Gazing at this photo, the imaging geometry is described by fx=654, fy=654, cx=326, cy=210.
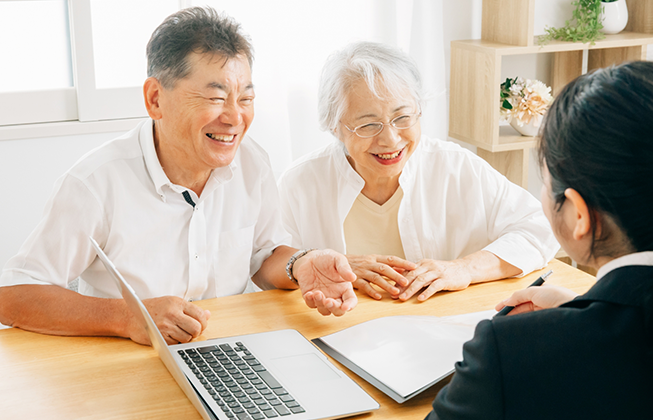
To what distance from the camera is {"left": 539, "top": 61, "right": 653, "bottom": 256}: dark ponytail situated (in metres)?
0.74

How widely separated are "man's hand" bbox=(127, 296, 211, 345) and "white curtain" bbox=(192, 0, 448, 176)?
1.54 m

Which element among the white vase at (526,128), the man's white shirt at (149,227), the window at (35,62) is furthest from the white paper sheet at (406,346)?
the window at (35,62)

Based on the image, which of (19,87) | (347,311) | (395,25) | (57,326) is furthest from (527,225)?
(19,87)

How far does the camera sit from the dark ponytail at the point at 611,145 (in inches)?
29.3

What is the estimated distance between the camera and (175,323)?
127cm

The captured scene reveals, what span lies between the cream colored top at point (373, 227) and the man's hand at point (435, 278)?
1.39ft

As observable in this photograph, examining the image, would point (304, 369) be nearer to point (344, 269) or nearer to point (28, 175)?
point (344, 269)

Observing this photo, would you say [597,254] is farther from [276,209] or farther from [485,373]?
[276,209]

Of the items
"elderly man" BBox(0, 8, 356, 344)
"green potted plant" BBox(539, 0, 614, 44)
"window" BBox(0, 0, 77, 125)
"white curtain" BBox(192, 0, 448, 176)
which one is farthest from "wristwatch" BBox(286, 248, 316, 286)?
"green potted plant" BBox(539, 0, 614, 44)

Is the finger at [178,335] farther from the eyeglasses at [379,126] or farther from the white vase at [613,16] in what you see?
the white vase at [613,16]

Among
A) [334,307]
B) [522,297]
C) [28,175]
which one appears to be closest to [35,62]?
[28,175]

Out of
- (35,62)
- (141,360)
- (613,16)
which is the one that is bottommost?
(141,360)

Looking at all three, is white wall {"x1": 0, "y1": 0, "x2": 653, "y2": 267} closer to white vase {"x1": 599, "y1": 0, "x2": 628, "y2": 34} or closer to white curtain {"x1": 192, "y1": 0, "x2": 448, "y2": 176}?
white curtain {"x1": 192, "y1": 0, "x2": 448, "y2": 176}

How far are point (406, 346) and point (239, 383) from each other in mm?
322
